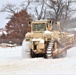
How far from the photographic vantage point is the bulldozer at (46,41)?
22.8 metres

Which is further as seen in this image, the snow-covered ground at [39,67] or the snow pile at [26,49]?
the snow pile at [26,49]

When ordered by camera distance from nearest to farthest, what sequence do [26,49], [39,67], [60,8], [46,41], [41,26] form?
[39,67]
[26,49]
[46,41]
[41,26]
[60,8]

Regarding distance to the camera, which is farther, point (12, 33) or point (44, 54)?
point (12, 33)

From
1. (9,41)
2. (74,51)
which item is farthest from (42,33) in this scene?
(9,41)

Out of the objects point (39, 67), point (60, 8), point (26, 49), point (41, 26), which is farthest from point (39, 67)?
point (60, 8)

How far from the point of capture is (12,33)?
62.9 m

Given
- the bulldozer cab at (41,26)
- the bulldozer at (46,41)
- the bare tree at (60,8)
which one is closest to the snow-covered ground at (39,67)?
the bulldozer at (46,41)

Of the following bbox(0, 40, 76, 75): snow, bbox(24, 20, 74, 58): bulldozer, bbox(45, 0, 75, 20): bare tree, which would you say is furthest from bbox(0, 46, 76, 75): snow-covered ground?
bbox(45, 0, 75, 20): bare tree

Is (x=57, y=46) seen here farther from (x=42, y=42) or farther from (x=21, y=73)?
(x=21, y=73)

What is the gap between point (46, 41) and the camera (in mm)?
23625

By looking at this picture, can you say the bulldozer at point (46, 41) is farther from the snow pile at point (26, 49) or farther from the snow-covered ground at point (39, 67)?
the snow-covered ground at point (39, 67)

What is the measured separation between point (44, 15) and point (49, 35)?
40.8 meters

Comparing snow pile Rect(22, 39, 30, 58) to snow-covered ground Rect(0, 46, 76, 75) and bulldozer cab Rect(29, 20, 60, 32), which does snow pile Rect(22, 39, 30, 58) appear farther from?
snow-covered ground Rect(0, 46, 76, 75)

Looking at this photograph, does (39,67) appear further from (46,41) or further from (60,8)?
(60,8)
